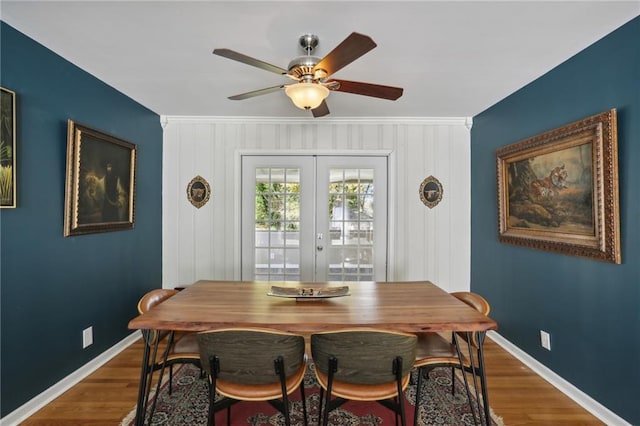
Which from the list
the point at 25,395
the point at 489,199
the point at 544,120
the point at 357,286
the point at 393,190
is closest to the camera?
the point at 25,395

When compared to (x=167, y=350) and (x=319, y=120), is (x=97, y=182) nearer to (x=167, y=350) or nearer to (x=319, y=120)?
(x=167, y=350)

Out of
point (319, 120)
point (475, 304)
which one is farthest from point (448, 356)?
point (319, 120)

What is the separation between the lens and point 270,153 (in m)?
3.77

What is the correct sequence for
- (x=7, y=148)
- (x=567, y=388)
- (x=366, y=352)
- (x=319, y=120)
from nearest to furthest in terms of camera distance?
1. (x=366, y=352)
2. (x=7, y=148)
3. (x=567, y=388)
4. (x=319, y=120)

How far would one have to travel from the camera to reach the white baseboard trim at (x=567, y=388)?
6.45ft

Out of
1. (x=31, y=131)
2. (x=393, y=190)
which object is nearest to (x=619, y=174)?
(x=393, y=190)

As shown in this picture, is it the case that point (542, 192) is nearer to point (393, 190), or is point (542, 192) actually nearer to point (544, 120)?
point (544, 120)

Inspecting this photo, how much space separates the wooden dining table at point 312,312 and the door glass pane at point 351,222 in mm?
1534

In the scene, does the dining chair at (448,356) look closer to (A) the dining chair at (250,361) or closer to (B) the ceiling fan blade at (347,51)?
(A) the dining chair at (250,361)

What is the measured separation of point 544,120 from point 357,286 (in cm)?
209

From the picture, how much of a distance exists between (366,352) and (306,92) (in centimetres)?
143

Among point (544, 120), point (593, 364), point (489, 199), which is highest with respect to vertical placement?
point (544, 120)

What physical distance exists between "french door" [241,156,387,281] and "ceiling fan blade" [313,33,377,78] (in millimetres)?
2098

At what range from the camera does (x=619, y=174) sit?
1.93 metres
